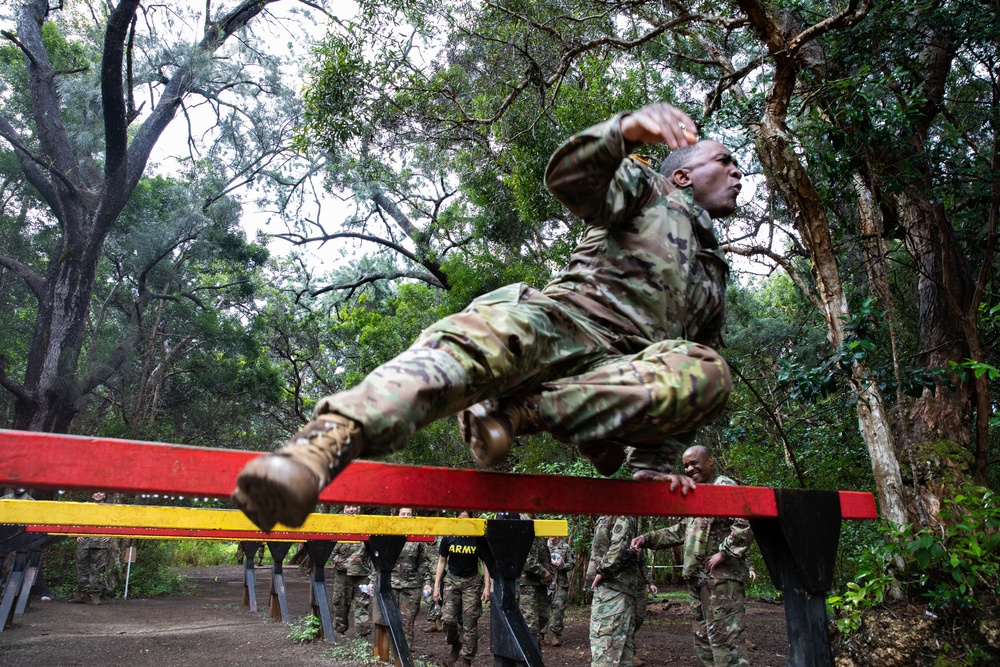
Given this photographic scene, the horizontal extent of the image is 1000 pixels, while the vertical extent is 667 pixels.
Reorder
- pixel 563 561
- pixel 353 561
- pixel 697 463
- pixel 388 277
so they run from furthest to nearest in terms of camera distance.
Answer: pixel 388 277
pixel 563 561
pixel 353 561
pixel 697 463

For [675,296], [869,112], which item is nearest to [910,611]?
[869,112]

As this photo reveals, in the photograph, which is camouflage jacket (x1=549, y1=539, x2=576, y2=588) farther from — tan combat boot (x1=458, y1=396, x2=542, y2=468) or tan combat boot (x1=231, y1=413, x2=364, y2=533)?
tan combat boot (x1=231, y1=413, x2=364, y2=533)

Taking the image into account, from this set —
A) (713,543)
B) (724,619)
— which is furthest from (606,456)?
(713,543)

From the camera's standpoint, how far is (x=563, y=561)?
35.5ft

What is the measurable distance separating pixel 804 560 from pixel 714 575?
3585mm

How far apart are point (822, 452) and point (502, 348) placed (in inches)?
307

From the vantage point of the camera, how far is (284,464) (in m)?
1.43

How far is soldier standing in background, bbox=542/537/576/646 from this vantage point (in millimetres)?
10367

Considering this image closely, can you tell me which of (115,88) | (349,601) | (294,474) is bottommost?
(349,601)

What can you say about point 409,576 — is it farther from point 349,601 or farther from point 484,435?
point 484,435

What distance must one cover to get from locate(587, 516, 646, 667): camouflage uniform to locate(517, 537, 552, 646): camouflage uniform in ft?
7.39

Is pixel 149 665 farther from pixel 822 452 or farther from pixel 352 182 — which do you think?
pixel 352 182

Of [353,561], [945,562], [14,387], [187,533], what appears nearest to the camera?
[945,562]

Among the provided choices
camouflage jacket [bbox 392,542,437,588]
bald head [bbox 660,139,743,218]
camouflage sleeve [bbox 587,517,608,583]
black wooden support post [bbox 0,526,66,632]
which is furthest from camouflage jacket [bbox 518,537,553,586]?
bald head [bbox 660,139,743,218]
